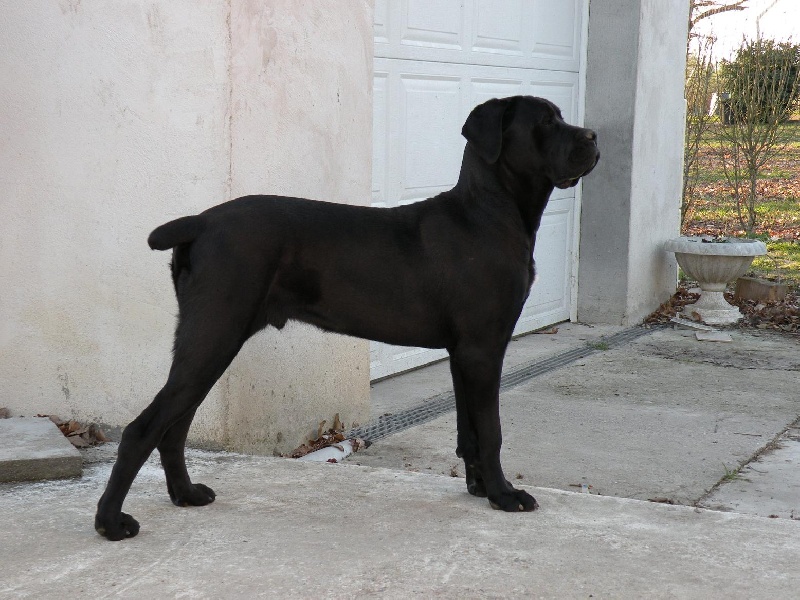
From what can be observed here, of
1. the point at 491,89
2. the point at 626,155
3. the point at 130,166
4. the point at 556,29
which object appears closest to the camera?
the point at 130,166

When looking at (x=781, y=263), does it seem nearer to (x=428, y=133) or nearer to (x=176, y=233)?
(x=428, y=133)

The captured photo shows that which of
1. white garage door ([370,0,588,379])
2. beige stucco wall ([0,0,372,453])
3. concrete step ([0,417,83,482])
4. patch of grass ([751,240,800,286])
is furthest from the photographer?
patch of grass ([751,240,800,286])

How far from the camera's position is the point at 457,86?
688cm

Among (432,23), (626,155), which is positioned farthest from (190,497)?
(626,155)

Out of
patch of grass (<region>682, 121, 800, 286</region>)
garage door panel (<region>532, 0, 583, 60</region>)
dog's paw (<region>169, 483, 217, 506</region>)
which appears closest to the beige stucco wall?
dog's paw (<region>169, 483, 217, 506</region>)

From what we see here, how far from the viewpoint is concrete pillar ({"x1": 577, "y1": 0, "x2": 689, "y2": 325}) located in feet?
26.6

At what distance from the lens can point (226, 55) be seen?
4.28 m

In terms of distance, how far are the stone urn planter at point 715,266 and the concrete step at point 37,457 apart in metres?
5.78

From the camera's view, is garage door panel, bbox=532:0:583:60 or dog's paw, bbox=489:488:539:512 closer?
dog's paw, bbox=489:488:539:512

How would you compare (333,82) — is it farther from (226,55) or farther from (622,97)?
(622,97)

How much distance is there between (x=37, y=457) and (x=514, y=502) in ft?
5.88

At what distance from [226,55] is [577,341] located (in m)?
4.26

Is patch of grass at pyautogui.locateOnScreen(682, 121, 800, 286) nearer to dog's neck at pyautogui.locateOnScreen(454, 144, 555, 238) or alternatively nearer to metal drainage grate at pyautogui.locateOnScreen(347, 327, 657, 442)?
metal drainage grate at pyautogui.locateOnScreen(347, 327, 657, 442)

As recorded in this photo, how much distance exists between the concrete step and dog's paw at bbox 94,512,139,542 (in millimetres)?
693
